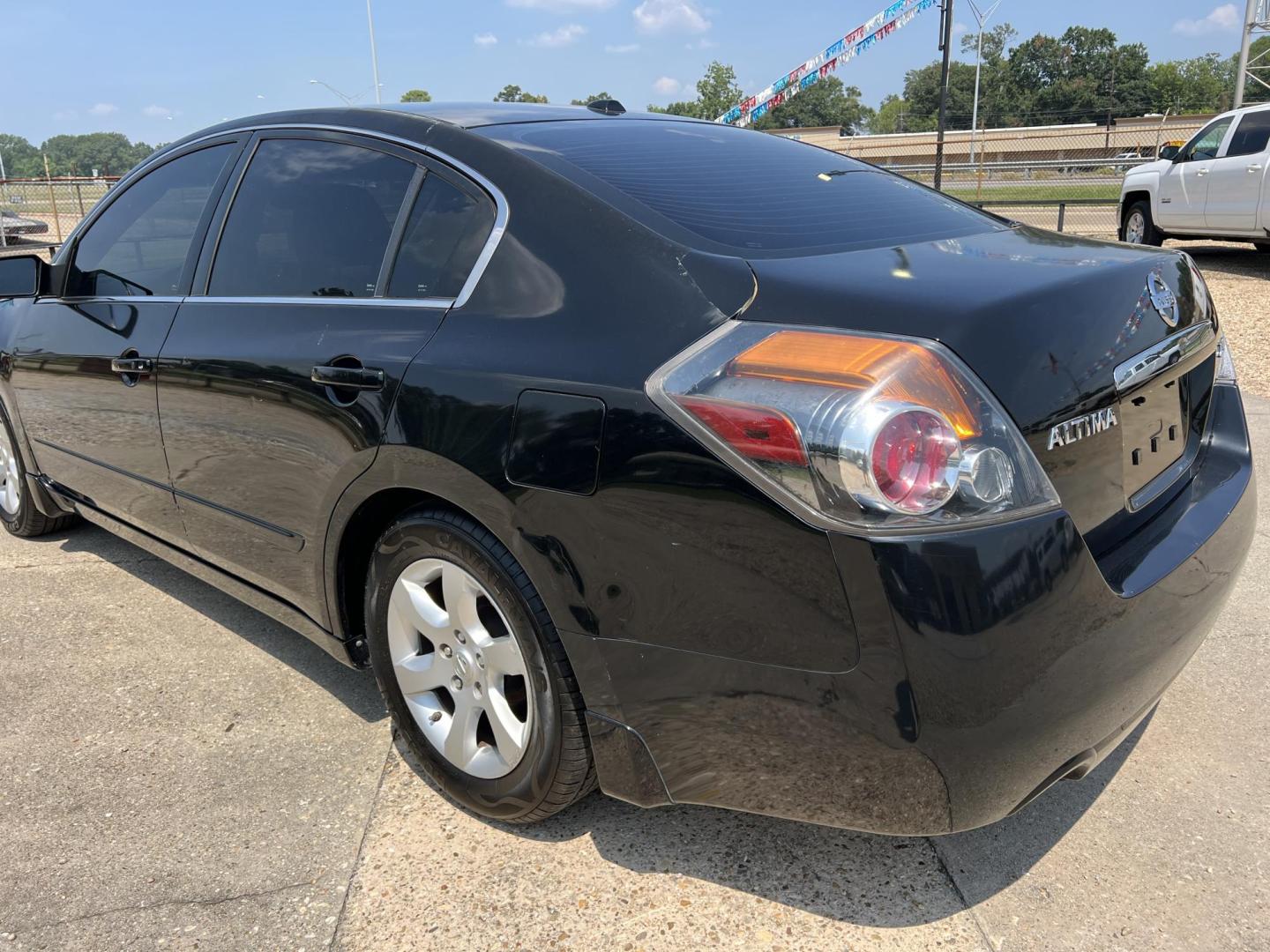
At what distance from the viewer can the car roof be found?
2594 mm

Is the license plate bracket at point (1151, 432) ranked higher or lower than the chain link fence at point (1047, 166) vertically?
higher

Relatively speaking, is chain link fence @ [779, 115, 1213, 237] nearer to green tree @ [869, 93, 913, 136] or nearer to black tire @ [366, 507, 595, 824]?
black tire @ [366, 507, 595, 824]

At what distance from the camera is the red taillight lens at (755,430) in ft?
5.47

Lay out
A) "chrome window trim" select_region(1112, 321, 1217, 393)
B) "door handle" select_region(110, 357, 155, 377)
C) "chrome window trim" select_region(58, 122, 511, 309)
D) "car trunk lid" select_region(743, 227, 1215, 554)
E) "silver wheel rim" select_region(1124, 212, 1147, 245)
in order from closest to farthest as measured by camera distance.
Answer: "car trunk lid" select_region(743, 227, 1215, 554)
"chrome window trim" select_region(1112, 321, 1217, 393)
"chrome window trim" select_region(58, 122, 511, 309)
"door handle" select_region(110, 357, 155, 377)
"silver wheel rim" select_region(1124, 212, 1147, 245)

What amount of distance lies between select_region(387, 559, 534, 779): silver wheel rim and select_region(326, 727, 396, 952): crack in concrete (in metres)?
0.25

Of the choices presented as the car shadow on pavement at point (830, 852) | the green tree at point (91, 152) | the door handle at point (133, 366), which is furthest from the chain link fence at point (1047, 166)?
the green tree at point (91, 152)

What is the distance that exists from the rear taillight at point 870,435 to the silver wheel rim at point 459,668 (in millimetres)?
772

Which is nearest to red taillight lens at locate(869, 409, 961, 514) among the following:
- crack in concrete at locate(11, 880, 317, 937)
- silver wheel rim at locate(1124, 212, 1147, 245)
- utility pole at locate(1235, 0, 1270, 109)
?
crack in concrete at locate(11, 880, 317, 937)

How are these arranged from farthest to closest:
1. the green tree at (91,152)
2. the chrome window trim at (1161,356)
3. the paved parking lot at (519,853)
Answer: the green tree at (91,152)
the paved parking lot at (519,853)
the chrome window trim at (1161,356)

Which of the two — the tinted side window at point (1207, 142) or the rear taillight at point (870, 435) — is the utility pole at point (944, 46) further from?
the rear taillight at point (870, 435)

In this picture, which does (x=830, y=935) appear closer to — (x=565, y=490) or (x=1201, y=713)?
(x=565, y=490)

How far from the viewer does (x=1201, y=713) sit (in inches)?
111

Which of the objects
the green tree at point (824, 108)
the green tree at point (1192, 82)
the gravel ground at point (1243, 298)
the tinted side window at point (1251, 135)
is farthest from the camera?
the green tree at point (824, 108)

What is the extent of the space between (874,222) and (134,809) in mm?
2374
